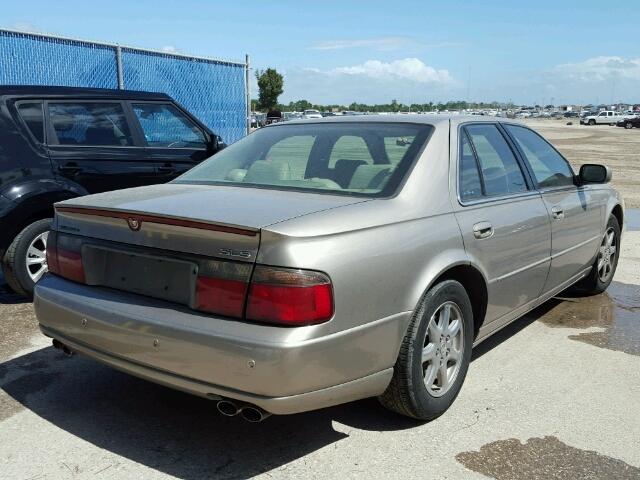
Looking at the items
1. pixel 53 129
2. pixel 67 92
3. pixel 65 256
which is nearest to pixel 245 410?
pixel 65 256

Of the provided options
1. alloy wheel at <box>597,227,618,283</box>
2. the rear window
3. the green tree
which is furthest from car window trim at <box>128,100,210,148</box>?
the green tree

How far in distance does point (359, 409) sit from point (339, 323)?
41.0 inches

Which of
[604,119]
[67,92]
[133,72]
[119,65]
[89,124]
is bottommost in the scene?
[604,119]

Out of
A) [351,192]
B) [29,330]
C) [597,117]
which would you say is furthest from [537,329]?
[597,117]

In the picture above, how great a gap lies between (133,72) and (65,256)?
1034 centimetres

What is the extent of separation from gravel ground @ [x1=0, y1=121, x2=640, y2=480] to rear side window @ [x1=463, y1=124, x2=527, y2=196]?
1.16 meters

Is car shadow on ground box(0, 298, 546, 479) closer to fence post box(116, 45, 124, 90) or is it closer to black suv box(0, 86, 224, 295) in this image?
black suv box(0, 86, 224, 295)

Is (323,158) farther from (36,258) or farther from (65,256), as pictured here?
(36,258)

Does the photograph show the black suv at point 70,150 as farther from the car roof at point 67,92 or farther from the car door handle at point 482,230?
the car door handle at point 482,230

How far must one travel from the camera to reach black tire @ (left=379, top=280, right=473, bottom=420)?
3096 millimetres

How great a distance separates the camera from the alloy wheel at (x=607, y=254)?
227 inches

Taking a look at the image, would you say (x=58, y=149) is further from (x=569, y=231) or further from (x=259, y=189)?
(x=569, y=231)

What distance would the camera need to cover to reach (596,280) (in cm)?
577

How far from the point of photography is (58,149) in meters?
5.73
